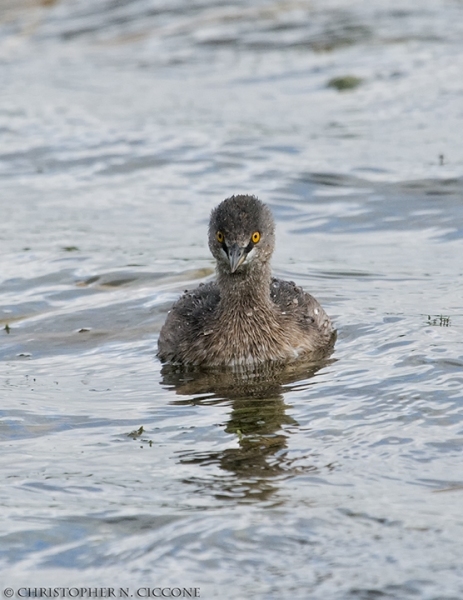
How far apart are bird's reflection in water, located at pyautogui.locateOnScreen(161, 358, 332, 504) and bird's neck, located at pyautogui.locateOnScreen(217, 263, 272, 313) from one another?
0.66 metres

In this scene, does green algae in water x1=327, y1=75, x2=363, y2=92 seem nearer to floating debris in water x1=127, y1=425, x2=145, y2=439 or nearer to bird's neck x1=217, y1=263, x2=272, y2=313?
bird's neck x1=217, y1=263, x2=272, y2=313

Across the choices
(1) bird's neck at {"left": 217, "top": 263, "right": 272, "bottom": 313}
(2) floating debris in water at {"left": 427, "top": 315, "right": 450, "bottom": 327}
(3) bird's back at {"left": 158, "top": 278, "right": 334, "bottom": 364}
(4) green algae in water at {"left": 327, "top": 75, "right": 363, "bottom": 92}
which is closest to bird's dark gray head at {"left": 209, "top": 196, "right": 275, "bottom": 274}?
(1) bird's neck at {"left": 217, "top": 263, "right": 272, "bottom": 313}

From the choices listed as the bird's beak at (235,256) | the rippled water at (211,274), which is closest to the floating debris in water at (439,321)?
the rippled water at (211,274)

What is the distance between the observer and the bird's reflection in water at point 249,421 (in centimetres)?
799

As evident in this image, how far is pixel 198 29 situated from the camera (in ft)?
89.9

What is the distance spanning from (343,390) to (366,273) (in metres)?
3.61

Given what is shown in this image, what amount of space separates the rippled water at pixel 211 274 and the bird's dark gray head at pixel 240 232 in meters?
1.09

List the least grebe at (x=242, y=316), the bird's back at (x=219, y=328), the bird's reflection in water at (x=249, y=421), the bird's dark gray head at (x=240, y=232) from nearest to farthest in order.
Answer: the bird's reflection in water at (x=249, y=421) < the bird's dark gray head at (x=240, y=232) < the least grebe at (x=242, y=316) < the bird's back at (x=219, y=328)

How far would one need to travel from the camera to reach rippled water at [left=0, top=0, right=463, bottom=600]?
23.4 feet

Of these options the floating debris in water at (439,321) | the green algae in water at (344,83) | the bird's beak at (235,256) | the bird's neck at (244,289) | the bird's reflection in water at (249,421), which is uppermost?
the green algae in water at (344,83)

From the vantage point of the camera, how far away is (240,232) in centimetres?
1066

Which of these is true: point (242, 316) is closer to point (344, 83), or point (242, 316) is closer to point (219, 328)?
point (219, 328)

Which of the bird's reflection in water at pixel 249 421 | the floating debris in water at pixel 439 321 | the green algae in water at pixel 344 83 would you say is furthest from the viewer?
the green algae in water at pixel 344 83

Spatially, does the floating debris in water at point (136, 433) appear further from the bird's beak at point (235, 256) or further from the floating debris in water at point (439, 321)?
the floating debris in water at point (439, 321)
